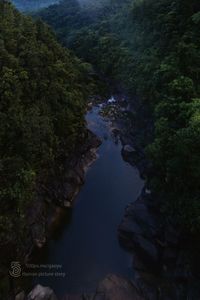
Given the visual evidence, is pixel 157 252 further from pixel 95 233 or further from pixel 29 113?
pixel 29 113

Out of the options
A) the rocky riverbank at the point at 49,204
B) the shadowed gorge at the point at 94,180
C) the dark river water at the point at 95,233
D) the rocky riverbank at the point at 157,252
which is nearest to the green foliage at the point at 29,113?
the shadowed gorge at the point at 94,180

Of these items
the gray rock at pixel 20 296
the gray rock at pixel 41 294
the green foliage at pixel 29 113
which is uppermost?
the green foliage at pixel 29 113

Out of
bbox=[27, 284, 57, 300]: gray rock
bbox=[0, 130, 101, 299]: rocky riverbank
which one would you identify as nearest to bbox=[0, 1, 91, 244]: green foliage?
bbox=[0, 130, 101, 299]: rocky riverbank

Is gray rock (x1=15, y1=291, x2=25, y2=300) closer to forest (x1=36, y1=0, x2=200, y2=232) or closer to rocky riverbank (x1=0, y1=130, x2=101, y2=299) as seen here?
rocky riverbank (x1=0, y1=130, x2=101, y2=299)

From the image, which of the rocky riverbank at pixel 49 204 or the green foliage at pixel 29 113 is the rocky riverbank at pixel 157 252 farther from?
the green foliage at pixel 29 113

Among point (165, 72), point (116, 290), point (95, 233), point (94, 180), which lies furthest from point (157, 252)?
point (165, 72)
